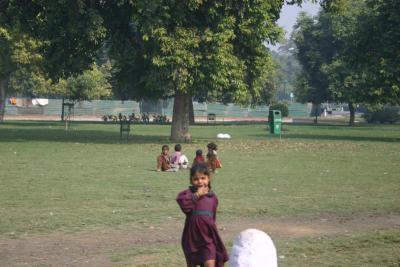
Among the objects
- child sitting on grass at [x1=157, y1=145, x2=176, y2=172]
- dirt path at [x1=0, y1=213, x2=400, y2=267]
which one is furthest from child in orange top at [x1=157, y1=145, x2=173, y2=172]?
dirt path at [x1=0, y1=213, x2=400, y2=267]

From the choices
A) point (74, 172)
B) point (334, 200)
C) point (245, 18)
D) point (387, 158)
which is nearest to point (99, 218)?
point (334, 200)

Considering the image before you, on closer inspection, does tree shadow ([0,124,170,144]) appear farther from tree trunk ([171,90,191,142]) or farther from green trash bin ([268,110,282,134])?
green trash bin ([268,110,282,134])

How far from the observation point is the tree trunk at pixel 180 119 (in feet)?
109

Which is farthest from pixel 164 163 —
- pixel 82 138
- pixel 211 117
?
pixel 211 117

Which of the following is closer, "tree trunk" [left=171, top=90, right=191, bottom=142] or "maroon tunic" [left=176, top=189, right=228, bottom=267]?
"maroon tunic" [left=176, top=189, right=228, bottom=267]

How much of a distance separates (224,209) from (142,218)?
1.69 meters

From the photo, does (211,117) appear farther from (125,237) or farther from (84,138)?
(125,237)

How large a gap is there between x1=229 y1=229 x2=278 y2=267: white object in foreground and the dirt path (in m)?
3.74

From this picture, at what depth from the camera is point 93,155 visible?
2469 centimetres

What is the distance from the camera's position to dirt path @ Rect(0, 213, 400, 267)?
29.0 feet

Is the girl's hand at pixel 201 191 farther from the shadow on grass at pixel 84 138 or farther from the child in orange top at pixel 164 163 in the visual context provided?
the shadow on grass at pixel 84 138

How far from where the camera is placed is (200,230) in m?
A: 6.48

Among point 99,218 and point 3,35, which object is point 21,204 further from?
point 3,35

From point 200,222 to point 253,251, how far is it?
1.55 metres
